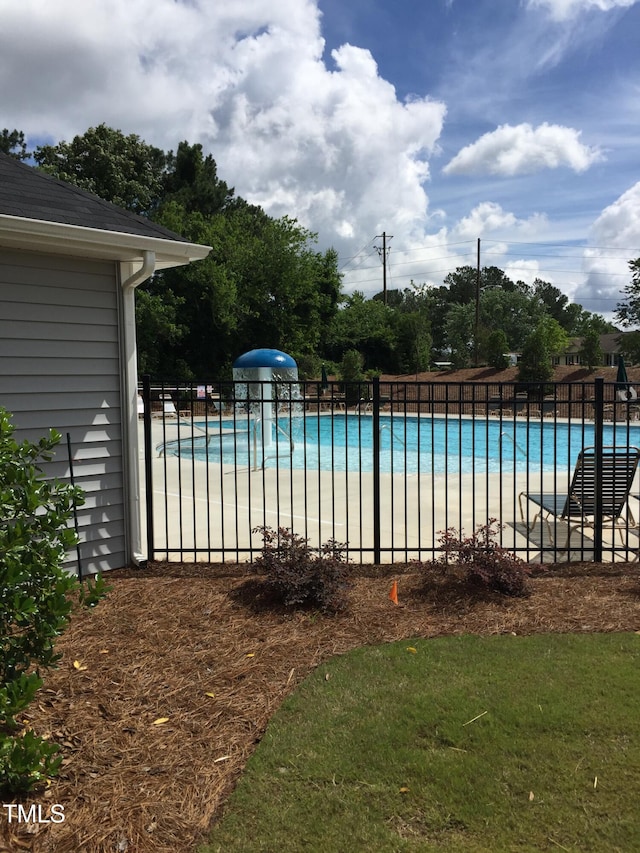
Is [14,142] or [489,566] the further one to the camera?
[14,142]

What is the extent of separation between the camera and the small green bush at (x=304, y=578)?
437 centimetres

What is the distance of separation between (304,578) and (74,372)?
252 centimetres

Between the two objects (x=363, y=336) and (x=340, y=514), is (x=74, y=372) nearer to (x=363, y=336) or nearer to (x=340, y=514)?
(x=340, y=514)

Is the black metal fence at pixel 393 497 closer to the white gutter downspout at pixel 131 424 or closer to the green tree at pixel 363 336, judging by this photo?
the white gutter downspout at pixel 131 424

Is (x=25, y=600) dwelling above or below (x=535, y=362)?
below

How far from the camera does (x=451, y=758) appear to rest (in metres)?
2.73

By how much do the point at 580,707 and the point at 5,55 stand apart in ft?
34.8

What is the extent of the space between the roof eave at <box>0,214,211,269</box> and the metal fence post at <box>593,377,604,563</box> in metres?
3.72

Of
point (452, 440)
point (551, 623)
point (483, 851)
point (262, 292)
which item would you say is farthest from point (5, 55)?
point (262, 292)

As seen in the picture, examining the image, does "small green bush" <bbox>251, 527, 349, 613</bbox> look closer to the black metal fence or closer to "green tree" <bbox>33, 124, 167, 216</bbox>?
the black metal fence

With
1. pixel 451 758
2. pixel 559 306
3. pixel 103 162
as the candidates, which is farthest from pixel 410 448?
pixel 559 306

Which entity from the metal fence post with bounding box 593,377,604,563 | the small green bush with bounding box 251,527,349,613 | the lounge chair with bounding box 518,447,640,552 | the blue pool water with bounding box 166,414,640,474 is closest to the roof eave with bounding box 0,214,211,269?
the small green bush with bounding box 251,527,349,613

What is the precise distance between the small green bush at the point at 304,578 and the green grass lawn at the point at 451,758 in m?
0.66

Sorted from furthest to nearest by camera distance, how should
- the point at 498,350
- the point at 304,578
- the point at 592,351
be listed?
the point at 498,350 → the point at 592,351 → the point at 304,578
